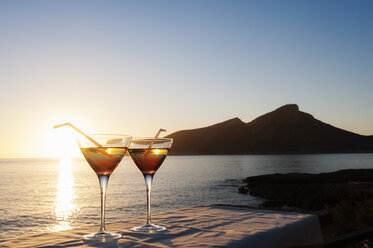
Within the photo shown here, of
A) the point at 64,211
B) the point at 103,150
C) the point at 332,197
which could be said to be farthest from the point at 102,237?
the point at 64,211

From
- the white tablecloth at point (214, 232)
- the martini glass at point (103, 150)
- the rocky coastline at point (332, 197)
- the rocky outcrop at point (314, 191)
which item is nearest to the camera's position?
the white tablecloth at point (214, 232)

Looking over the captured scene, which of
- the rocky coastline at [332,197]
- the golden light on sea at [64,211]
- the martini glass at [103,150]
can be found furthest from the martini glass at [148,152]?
the golden light on sea at [64,211]

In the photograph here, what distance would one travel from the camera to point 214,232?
5.04ft

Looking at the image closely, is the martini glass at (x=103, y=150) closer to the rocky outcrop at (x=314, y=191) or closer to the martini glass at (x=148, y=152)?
the martini glass at (x=148, y=152)

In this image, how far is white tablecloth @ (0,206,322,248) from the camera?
138 centimetres

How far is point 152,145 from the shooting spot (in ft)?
6.45

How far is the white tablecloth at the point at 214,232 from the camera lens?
4.52 feet

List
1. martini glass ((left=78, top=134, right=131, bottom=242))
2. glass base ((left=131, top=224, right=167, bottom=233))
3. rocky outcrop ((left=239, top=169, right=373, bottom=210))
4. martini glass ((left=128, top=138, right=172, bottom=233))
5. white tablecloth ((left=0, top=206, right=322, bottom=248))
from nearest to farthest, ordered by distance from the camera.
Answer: white tablecloth ((left=0, top=206, right=322, bottom=248)) → glass base ((left=131, top=224, right=167, bottom=233)) → martini glass ((left=78, top=134, right=131, bottom=242)) → martini glass ((left=128, top=138, right=172, bottom=233)) → rocky outcrop ((left=239, top=169, right=373, bottom=210))

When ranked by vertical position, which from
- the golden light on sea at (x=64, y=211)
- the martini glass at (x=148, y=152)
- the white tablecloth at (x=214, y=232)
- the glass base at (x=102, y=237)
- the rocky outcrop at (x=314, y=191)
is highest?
the martini glass at (x=148, y=152)

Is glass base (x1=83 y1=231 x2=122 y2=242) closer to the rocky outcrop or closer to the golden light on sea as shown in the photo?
the rocky outcrop

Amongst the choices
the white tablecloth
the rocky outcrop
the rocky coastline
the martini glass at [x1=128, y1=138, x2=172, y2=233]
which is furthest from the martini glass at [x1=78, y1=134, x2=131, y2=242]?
the rocky outcrop

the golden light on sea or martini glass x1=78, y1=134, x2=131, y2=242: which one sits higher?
martini glass x1=78, y1=134, x2=131, y2=242

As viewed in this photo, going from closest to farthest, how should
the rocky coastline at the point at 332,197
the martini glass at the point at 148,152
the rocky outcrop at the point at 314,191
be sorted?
1. the martini glass at the point at 148,152
2. the rocky coastline at the point at 332,197
3. the rocky outcrop at the point at 314,191

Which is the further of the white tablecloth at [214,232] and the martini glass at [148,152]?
the martini glass at [148,152]
